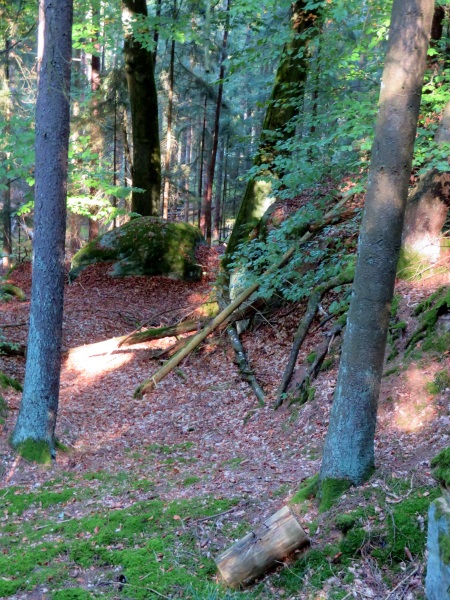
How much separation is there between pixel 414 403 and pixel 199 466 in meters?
2.88

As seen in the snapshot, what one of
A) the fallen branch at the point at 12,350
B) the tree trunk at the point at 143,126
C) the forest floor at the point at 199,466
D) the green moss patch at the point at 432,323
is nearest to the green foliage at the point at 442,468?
the forest floor at the point at 199,466

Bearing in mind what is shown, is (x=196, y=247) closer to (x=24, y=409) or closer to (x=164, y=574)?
(x=24, y=409)

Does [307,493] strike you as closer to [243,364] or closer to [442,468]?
[442,468]

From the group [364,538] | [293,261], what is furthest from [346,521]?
[293,261]

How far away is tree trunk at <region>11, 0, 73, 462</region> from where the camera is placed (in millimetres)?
6645

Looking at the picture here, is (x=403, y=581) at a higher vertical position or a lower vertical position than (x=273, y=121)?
lower

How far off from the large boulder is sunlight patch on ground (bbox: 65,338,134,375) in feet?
19.3

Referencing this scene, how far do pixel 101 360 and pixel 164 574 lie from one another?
314 inches

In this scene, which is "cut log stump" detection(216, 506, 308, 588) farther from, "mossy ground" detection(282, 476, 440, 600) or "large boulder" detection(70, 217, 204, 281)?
"large boulder" detection(70, 217, 204, 281)

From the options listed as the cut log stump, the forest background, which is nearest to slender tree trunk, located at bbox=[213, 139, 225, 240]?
the forest background

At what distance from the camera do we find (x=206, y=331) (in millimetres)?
11203

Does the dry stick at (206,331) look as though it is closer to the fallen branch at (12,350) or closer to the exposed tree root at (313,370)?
the exposed tree root at (313,370)

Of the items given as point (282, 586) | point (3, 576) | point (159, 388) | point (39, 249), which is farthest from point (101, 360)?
point (282, 586)

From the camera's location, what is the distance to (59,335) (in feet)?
23.9
